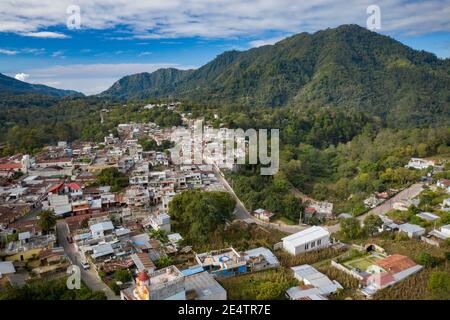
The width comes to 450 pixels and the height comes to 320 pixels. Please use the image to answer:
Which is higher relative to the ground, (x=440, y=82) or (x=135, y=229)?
(x=440, y=82)

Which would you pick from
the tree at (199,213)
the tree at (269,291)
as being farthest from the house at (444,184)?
the tree at (269,291)

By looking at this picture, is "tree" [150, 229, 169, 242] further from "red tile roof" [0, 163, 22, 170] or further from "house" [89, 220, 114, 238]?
"red tile roof" [0, 163, 22, 170]

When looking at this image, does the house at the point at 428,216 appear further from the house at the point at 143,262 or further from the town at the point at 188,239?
the house at the point at 143,262

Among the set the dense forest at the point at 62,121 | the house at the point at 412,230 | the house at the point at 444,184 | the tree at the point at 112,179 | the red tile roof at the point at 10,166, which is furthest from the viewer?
the dense forest at the point at 62,121

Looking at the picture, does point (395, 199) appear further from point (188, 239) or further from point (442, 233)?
point (188, 239)
